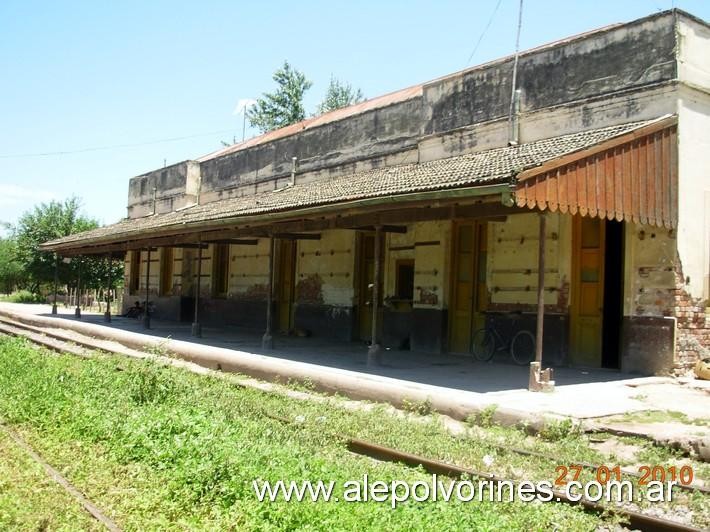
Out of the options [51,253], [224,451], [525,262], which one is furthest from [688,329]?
[51,253]

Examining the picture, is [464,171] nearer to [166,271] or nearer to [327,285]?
[327,285]

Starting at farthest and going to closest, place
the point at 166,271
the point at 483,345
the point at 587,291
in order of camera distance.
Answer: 1. the point at 166,271
2. the point at 483,345
3. the point at 587,291

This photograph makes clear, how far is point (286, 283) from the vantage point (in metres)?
19.2

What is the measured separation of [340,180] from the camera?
17000 mm

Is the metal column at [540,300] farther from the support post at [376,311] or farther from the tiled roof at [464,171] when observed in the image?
the support post at [376,311]

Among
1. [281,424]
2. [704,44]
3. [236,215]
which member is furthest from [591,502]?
[236,215]

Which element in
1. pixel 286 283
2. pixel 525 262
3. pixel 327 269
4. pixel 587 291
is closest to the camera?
pixel 587 291

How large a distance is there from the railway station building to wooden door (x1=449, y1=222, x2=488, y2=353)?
0.03m

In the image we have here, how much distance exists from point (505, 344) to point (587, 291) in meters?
1.80

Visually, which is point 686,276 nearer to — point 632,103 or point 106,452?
point 632,103

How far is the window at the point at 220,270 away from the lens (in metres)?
22.3

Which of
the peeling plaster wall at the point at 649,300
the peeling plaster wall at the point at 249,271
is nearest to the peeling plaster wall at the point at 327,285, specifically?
the peeling plaster wall at the point at 249,271

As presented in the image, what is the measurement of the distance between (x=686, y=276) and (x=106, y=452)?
8.89 m
